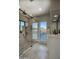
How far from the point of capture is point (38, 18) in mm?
10977

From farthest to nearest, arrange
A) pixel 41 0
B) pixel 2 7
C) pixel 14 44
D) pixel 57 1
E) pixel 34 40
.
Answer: pixel 34 40 < pixel 41 0 < pixel 57 1 < pixel 14 44 < pixel 2 7

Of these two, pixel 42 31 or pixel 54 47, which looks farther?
pixel 42 31

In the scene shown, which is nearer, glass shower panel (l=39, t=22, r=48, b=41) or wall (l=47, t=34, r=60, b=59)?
wall (l=47, t=34, r=60, b=59)

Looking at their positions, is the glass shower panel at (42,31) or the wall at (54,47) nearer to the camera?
the wall at (54,47)

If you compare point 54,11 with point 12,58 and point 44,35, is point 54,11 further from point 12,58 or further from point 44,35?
point 44,35

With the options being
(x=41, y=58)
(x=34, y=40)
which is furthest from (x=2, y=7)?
(x=34, y=40)

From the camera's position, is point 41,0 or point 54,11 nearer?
point 54,11

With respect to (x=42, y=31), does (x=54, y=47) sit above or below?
below

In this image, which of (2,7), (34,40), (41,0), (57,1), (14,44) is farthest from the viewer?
(34,40)
